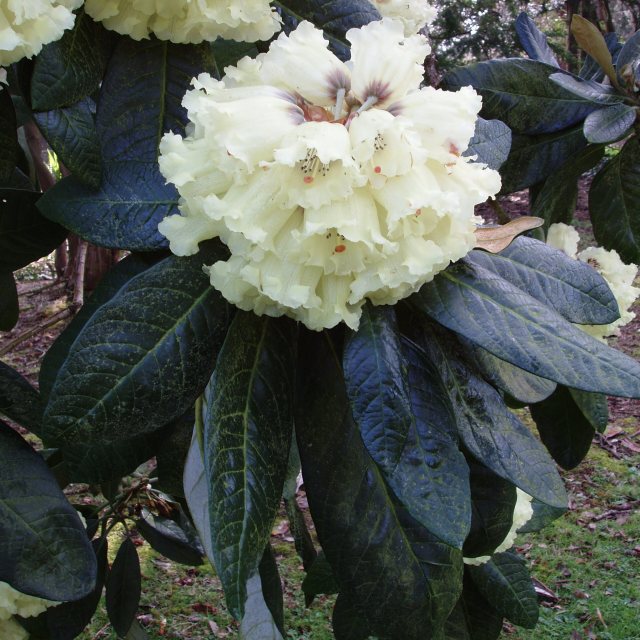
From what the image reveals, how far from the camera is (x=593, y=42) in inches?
46.0

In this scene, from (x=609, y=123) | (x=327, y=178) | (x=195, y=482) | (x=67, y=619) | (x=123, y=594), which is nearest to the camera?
(x=327, y=178)

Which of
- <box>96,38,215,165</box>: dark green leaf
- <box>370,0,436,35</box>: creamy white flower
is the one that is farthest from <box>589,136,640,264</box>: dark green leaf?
<box>96,38,215,165</box>: dark green leaf

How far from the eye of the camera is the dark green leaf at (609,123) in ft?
3.51

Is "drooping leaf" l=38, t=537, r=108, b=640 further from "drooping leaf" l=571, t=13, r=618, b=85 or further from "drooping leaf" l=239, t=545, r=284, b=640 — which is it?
"drooping leaf" l=571, t=13, r=618, b=85

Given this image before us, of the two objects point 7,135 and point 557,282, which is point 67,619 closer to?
point 7,135

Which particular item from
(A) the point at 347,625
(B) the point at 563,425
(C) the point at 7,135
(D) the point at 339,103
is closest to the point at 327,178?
(D) the point at 339,103

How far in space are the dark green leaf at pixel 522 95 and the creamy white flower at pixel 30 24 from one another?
1.91ft

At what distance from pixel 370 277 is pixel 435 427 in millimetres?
162

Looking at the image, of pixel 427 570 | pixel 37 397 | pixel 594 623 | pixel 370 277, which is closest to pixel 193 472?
pixel 37 397

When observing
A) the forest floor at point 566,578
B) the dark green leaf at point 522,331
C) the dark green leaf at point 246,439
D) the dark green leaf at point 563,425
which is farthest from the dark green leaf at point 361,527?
the forest floor at point 566,578

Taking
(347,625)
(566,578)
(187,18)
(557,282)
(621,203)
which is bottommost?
(566,578)

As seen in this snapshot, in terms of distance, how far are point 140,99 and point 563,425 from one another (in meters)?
0.83

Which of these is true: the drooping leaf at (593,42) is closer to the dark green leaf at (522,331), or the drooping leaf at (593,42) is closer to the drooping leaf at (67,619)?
the dark green leaf at (522,331)

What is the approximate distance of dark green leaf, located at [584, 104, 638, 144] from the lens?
3.51 feet
